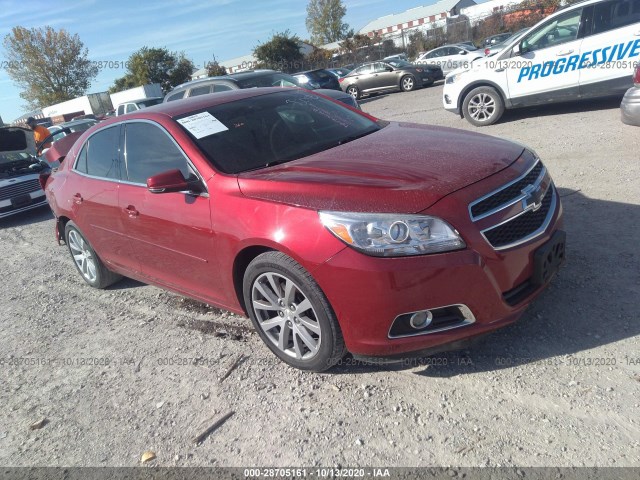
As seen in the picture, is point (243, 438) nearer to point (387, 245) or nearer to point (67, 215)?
point (387, 245)

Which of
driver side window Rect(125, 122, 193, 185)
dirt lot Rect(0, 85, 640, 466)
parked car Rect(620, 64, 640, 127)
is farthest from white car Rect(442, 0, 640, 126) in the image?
driver side window Rect(125, 122, 193, 185)

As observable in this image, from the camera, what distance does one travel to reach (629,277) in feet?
11.2

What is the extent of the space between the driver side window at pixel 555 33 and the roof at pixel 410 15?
53.5 meters

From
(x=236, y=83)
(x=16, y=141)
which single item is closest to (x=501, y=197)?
(x=236, y=83)

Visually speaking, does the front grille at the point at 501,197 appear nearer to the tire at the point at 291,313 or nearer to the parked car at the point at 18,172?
the tire at the point at 291,313

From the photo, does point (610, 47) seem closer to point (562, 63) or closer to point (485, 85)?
point (562, 63)

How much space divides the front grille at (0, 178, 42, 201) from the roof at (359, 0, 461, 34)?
5614 centimetres

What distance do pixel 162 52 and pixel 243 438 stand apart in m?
49.1

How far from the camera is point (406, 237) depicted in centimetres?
252

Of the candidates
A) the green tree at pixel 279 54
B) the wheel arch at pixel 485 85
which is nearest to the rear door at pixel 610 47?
the wheel arch at pixel 485 85

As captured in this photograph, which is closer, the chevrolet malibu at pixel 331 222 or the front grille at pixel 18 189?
the chevrolet malibu at pixel 331 222

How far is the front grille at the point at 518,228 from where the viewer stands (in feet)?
8.57

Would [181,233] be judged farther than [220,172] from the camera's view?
Yes

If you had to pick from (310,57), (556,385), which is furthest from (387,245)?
(310,57)
